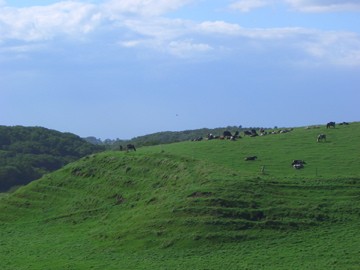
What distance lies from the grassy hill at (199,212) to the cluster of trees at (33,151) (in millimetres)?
49002

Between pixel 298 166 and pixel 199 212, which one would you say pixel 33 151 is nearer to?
pixel 298 166

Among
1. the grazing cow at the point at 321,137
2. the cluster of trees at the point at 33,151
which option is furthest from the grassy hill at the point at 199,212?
the cluster of trees at the point at 33,151

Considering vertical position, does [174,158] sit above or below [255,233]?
above

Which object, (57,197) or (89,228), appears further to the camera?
(57,197)

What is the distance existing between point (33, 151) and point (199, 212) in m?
106

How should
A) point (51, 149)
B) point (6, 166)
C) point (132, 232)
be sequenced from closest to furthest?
point (132, 232)
point (6, 166)
point (51, 149)

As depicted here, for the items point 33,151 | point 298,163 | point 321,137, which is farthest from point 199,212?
point 33,151

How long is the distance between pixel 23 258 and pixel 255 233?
14844mm

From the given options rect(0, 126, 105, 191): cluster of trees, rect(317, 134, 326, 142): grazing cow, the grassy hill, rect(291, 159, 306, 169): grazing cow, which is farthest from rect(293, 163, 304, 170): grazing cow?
rect(0, 126, 105, 191): cluster of trees

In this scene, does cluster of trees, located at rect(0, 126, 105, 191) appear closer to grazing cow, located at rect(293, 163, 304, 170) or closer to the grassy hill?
the grassy hill

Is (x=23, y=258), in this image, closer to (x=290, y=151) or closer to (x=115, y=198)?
(x=115, y=198)

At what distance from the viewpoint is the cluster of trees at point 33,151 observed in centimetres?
11181

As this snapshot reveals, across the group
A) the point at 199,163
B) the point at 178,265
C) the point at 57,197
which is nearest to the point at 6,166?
the point at 57,197

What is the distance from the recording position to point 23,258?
44.8 meters
